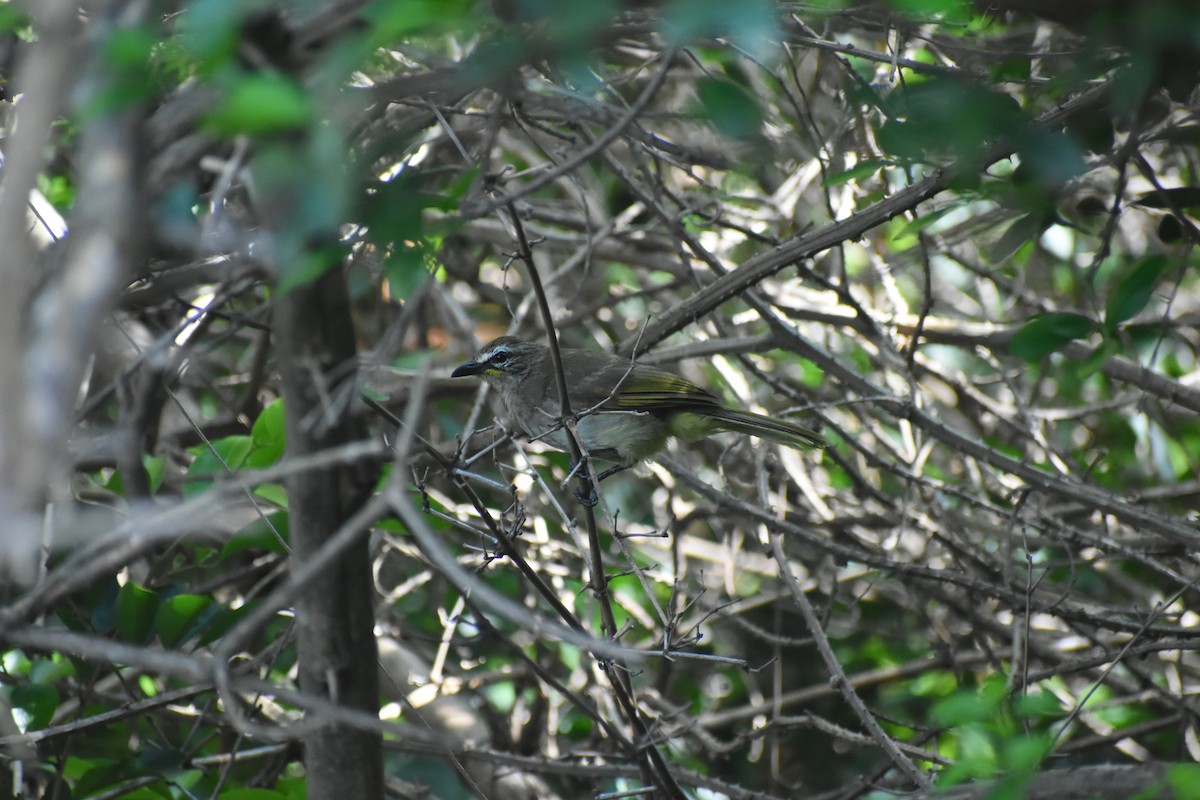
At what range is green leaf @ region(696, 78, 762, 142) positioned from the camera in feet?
6.32

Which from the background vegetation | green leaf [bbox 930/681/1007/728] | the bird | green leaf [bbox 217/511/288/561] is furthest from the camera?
the bird

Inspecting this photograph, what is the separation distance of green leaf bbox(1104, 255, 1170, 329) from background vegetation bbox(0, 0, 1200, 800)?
1 cm

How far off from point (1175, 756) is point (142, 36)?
15.1ft

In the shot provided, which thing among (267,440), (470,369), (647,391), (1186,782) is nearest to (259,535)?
(267,440)

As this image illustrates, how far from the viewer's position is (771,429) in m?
4.63

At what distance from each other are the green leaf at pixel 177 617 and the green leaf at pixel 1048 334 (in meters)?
2.69

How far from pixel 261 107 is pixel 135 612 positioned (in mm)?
2305

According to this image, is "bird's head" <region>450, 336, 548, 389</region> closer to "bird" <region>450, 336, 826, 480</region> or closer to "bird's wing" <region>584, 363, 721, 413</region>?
"bird" <region>450, 336, 826, 480</region>

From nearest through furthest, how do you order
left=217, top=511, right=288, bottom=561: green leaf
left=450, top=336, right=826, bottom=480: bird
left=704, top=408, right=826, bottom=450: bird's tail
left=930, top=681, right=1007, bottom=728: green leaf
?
left=930, top=681, right=1007, bottom=728: green leaf < left=217, top=511, right=288, bottom=561: green leaf < left=704, top=408, right=826, bottom=450: bird's tail < left=450, top=336, right=826, bottom=480: bird

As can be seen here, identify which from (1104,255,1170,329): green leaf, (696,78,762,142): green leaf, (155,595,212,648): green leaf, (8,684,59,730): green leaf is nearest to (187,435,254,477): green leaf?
(155,595,212,648): green leaf

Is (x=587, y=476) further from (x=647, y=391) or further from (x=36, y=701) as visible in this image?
(x=36, y=701)

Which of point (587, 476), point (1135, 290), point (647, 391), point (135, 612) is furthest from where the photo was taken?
point (647, 391)

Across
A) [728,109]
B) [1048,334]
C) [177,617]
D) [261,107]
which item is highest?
[261,107]

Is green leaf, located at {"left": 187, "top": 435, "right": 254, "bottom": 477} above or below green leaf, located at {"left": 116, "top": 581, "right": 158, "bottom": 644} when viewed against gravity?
above
